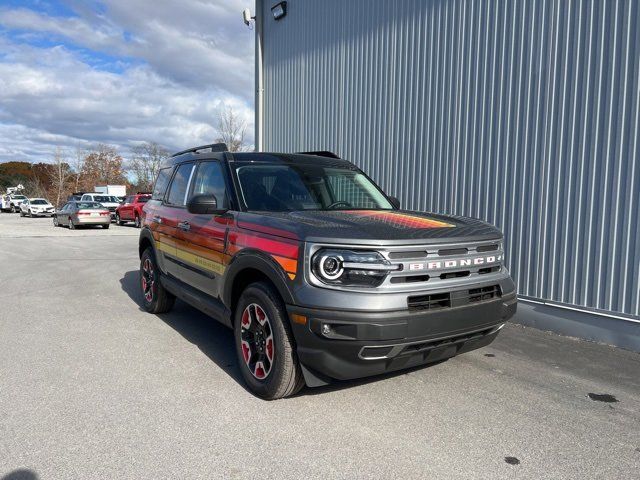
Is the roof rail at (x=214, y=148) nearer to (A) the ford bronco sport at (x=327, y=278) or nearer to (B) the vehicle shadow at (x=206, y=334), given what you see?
(A) the ford bronco sport at (x=327, y=278)

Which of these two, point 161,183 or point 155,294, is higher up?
point 161,183

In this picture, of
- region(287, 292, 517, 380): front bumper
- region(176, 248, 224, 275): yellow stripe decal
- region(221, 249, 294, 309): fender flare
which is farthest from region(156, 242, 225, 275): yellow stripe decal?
region(287, 292, 517, 380): front bumper

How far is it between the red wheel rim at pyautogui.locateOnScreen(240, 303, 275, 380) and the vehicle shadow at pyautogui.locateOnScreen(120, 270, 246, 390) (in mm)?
284

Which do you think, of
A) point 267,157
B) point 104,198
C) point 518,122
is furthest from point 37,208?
point 518,122

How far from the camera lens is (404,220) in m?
3.85

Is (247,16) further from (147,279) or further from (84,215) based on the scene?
(84,215)

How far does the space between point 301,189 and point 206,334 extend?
2075 mm

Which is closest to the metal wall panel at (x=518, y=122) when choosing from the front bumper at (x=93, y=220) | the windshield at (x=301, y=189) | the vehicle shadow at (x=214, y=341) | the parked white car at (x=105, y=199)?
the windshield at (x=301, y=189)

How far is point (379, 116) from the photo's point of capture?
8281 millimetres

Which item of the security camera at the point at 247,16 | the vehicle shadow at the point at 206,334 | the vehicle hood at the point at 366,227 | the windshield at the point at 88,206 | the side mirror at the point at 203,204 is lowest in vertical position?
the vehicle shadow at the point at 206,334

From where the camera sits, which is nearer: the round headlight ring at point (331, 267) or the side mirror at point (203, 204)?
the round headlight ring at point (331, 267)

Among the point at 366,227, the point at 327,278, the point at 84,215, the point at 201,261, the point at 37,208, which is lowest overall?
the point at 37,208

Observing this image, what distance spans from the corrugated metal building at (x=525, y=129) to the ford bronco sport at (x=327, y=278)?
2.13 meters

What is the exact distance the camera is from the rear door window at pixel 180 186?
534cm
